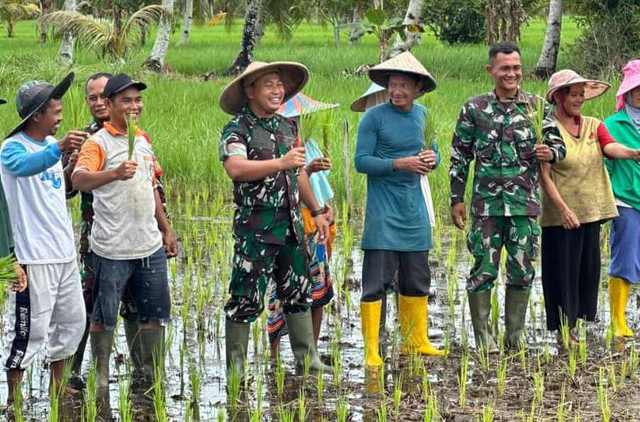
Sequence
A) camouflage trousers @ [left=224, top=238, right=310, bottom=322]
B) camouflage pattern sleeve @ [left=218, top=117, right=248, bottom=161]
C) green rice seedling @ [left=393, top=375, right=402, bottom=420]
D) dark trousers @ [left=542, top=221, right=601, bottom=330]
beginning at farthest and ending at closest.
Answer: dark trousers @ [left=542, top=221, right=601, bottom=330] < camouflage trousers @ [left=224, top=238, right=310, bottom=322] < camouflage pattern sleeve @ [left=218, top=117, right=248, bottom=161] < green rice seedling @ [left=393, top=375, right=402, bottom=420]

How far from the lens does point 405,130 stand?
596cm

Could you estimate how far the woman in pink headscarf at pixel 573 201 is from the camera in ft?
20.4

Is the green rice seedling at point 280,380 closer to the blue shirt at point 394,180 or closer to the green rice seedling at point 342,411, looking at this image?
the green rice seedling at point 342,411

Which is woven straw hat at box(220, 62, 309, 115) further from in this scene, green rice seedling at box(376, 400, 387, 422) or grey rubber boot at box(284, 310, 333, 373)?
green rice seedling at box(376, 400, 387, 422)

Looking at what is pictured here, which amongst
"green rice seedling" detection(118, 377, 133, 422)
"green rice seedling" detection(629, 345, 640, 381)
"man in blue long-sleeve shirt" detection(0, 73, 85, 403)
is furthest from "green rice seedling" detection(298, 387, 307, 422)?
"green rice seedling" detection(629, 345, 640, 381)

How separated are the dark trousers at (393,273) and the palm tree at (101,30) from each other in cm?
1481

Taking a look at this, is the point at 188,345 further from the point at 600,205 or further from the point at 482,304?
the point at 600,205

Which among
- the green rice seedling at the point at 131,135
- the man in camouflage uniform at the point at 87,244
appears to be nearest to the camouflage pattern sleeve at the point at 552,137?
the man in camouflage uniform at the point at 87,244

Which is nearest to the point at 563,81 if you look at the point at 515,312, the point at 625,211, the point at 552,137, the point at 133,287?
the point at 552,137

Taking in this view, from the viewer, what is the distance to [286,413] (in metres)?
5.01

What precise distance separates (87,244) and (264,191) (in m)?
0.84

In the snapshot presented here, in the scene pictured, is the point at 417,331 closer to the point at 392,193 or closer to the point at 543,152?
the point at 392,193

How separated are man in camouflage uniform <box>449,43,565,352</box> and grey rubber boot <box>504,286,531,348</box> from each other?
0.16 ft

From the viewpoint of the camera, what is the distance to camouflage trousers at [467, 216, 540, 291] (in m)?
6.01
